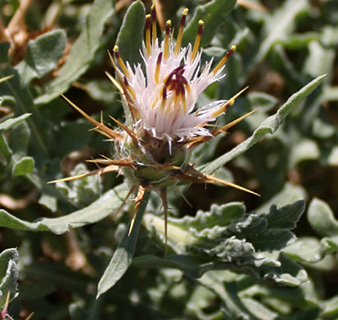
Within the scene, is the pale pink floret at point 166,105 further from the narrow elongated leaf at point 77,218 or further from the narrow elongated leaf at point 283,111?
the narrow elongated leaf at point 77,218

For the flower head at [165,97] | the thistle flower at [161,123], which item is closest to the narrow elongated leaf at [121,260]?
the thistle flower at [161,123]

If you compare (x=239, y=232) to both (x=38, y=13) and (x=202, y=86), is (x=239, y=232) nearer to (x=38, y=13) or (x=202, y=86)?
(x=202, y=86)

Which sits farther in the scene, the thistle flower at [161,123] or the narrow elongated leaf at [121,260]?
the narrow elongated leaf at [121,260]

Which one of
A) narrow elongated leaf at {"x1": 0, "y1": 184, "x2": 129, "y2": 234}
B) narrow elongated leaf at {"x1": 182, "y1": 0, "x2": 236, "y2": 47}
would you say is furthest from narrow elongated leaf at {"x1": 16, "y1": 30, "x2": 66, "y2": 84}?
narrow elongated leaf at {"x1": 0, "y1": 184, "x2": 129, "y2": 234}

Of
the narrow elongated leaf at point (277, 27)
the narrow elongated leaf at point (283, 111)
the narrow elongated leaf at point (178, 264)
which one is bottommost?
the narrow elongated leaf at point (178, 264)

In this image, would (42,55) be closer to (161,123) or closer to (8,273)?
(161,123)

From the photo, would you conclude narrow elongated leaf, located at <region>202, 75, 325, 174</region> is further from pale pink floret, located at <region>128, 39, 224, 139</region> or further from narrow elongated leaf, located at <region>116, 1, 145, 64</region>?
narrow elongated leaf, located at <region>116, 1, 145, 64</region>

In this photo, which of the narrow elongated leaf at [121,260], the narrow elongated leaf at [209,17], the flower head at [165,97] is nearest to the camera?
the flower head at [165,97]

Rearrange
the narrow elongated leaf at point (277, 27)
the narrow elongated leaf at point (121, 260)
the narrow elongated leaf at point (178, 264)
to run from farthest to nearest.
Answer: the narrow elongated leaf at point (277, 27), the narrow elongated leaf at point (178, 264), the narrow elongated leaf at point (121, 260)
